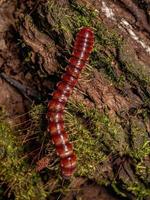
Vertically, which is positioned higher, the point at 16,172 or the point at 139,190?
the point at 139,190

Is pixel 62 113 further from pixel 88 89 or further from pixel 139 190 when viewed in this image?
pixel 139 190

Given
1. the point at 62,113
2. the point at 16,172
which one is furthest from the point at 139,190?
the point at 16,172

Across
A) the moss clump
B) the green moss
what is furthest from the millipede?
the green moss

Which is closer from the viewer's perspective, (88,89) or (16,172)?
(88,89)

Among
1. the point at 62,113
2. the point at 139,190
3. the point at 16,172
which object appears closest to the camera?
the point at 62,113

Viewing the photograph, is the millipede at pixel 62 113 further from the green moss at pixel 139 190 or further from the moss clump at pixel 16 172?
the green moss at pixel 139 190

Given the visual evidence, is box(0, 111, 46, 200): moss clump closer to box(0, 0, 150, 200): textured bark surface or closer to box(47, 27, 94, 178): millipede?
box(0, 0, 150, 200): textured bark surface

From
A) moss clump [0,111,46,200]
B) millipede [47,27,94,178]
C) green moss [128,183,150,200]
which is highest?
millipede [47,27,94,178]

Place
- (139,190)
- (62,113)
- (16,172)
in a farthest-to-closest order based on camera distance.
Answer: (16,172) < (139,190) < (62,113)

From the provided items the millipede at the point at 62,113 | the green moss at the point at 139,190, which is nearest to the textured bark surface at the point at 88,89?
the green moss at the point at 139,190

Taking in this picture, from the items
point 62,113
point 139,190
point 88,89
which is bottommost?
point 139,190
